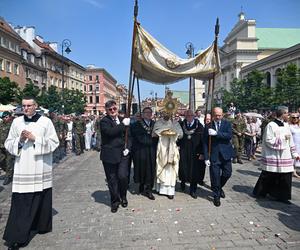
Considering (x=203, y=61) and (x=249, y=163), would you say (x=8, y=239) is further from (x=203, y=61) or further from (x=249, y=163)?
(x=249, y=163)

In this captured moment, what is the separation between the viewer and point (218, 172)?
6414 millimetres

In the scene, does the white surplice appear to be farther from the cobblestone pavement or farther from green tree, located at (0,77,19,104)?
green tree, located at (0,77,19,104)

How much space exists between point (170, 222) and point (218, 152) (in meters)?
1.93

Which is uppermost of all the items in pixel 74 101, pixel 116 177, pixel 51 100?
pixel 74 101

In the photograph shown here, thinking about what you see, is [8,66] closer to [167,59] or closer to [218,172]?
[167,59]

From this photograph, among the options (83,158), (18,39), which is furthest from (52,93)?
(83,158)

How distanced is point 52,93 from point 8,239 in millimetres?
34869

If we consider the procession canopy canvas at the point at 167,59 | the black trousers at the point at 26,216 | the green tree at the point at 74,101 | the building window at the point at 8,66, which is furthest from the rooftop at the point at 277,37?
the black trousers at the point at 26,216

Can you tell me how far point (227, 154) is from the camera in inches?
254

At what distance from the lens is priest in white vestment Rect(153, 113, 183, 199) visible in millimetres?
6922

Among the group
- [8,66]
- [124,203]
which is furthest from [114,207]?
[8,66]

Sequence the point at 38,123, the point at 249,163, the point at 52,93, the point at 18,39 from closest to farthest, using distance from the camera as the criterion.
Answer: the point at 38,123 → the point at 249,163 → the point at 52,93 → the point at 18,39

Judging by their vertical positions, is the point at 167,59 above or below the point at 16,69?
below

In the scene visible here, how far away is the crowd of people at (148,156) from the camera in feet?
14.6
